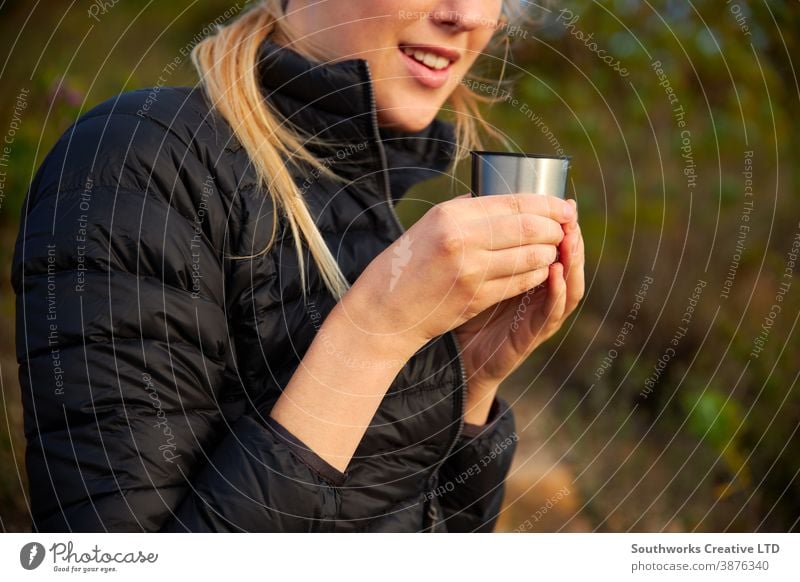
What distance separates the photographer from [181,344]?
2.78 ft

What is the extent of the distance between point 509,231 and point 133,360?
1.53 ft

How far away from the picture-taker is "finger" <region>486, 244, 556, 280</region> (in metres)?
0.88

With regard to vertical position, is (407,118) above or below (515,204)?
above

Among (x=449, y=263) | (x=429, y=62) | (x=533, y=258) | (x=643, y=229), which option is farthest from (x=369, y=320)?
(x=643, y=229)

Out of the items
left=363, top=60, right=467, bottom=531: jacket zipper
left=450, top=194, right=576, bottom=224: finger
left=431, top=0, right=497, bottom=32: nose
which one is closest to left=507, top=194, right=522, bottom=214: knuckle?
left=450, top=194, right=576, bottom=224: finger

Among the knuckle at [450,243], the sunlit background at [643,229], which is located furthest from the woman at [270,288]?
the sunlit background at [643,229]

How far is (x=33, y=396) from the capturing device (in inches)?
32.2

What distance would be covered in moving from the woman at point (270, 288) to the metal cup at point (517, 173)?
31mm

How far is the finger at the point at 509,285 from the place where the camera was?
908 mm

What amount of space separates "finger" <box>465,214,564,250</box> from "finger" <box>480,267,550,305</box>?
5 centimetres

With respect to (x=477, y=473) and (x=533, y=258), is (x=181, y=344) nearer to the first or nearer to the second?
(x=533, y=258)

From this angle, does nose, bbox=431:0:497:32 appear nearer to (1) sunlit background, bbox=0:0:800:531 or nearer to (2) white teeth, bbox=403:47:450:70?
(2) white teeth, bbox=403:47:450:70
